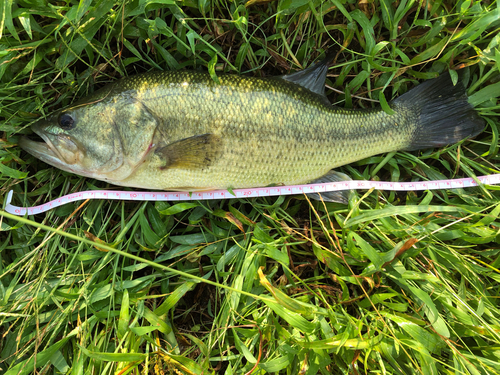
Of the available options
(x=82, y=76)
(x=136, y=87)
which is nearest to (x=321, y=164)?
(x=136, y=87)

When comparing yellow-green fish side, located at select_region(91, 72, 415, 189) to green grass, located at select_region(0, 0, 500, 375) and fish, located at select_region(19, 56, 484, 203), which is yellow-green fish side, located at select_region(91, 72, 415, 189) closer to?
fish, located at select_region(19, 56, 484, 203)

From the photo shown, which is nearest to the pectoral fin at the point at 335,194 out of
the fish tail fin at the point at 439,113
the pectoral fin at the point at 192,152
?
the fish tail fin at the point at 439,113

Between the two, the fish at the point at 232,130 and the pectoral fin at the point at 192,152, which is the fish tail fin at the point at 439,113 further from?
the pectoral fin at the point at 192,152

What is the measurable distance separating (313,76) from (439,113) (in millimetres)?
1175

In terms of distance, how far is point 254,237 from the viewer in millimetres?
2500

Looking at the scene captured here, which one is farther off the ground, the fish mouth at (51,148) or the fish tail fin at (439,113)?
the fish tail fin at (439,113)

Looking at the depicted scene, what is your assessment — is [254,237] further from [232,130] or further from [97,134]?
[97,134]

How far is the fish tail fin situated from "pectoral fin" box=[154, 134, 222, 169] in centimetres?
165

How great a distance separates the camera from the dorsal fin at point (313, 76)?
2.55m

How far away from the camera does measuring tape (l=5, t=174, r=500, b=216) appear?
2.51 meters

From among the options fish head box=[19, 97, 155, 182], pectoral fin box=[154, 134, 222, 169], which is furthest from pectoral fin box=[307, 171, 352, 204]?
fish head box=[19, 97, 155, 182]

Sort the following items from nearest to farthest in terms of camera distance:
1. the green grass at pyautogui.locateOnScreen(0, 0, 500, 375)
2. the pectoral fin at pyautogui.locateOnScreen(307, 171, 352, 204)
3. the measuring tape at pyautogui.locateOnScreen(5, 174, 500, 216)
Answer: the green grass at pyautogui.locateOnScreen(0, 0, 500, 375) < the measuring tape at pyautogui.locateOnScreen(5, 174, 500, 216) < the pectoral fin at pyautogui.locateOnScreen(307, 171, 352, 204)

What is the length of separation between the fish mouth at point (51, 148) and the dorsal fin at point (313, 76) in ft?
5.93

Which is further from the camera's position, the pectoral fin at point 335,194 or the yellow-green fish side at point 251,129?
the pectoral fin at point 335,194
